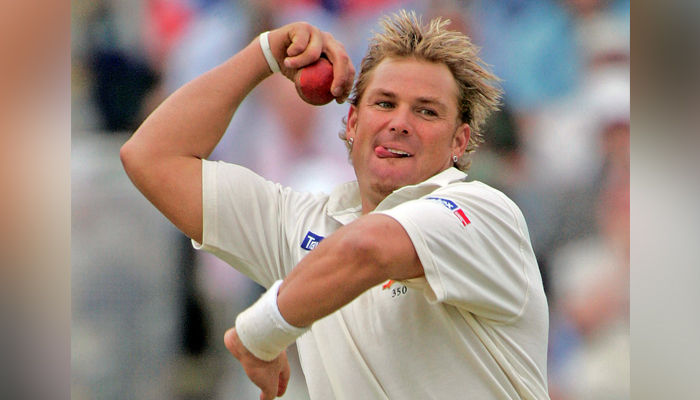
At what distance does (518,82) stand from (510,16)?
1.06 feet

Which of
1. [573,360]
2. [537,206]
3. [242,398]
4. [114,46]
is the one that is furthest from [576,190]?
[114,46]

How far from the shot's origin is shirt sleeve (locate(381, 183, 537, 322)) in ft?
4.05

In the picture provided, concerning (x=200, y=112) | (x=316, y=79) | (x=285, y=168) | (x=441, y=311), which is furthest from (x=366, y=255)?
(x=285, y=168)

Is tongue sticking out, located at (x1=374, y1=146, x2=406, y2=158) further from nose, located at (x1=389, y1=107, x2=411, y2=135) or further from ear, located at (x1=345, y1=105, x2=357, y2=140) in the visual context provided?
ear, located at (x1=345, y1=105, x2=357, y2=140)

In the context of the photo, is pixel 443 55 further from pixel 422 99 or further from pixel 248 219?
pixel 248 219

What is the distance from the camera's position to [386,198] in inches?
64.1

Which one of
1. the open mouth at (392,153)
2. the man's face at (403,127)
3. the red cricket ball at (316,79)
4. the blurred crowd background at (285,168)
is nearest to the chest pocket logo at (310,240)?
the man's face at (403,127)

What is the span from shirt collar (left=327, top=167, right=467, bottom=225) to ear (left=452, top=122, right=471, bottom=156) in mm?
140

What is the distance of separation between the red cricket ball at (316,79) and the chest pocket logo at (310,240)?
15.0 inches

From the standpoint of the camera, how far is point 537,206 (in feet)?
9.96

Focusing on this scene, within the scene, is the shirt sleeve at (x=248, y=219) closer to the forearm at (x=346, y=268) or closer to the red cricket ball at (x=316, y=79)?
the red cricket ball at (x=316, y=79)

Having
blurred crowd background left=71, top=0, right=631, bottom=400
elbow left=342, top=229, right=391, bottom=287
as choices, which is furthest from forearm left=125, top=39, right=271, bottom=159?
blurred crowd background left=71, top=0, right=631, bottom=400

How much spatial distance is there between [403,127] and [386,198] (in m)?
0.25
